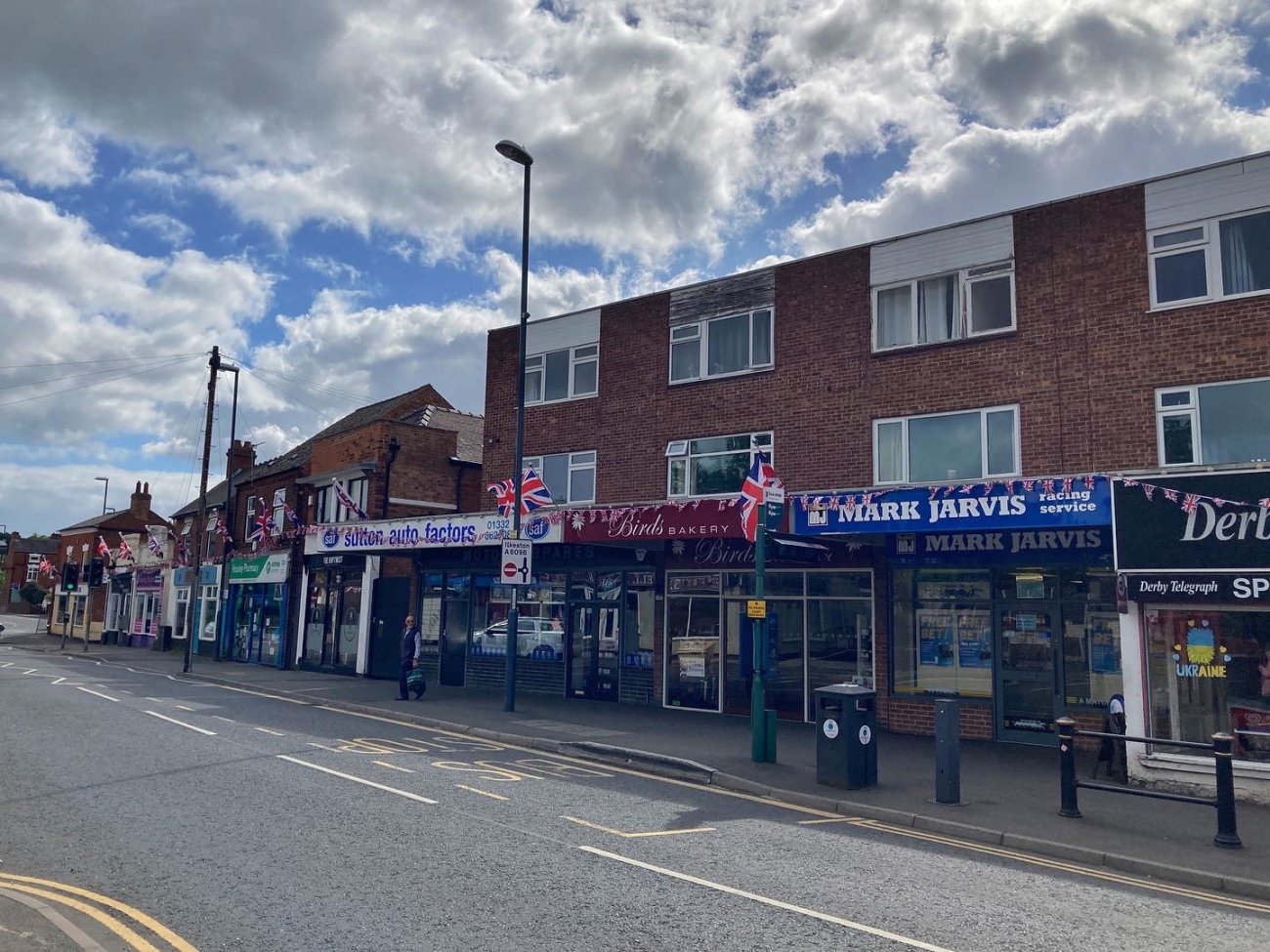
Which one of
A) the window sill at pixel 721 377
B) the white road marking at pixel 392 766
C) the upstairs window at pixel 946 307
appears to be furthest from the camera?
the window sill at pixel 721 377

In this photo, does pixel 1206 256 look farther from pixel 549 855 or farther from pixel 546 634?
pixel 546 634

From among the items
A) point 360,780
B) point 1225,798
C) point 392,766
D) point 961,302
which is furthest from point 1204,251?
point 360,780

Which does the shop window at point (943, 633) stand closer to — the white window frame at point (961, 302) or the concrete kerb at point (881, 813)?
the white window frame at point (961, 302)

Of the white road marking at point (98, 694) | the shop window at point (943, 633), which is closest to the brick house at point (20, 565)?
the white road marking at point (98, 694)

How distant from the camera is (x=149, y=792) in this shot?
408 inches

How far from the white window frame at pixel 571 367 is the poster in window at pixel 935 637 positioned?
9404 millimetres

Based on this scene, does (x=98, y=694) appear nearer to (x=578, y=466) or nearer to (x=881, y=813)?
(x=578, y=466)

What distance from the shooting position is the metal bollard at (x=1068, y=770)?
1055cm

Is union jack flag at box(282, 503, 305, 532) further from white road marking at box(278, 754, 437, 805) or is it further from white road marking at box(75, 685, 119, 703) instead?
white road marking at box(278, 754, 437, 805)

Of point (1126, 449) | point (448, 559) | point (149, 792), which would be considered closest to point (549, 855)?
point (149, 792)

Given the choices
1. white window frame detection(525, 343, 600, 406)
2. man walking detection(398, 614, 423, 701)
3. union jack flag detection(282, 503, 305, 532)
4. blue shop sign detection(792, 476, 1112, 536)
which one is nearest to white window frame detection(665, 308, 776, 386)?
white window frame detection(525, 343, 600, 406)

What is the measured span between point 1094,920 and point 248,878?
6.04m

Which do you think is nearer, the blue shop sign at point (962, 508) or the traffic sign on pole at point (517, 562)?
the blue shop sign at point (962, 508)

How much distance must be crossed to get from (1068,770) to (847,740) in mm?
2461
